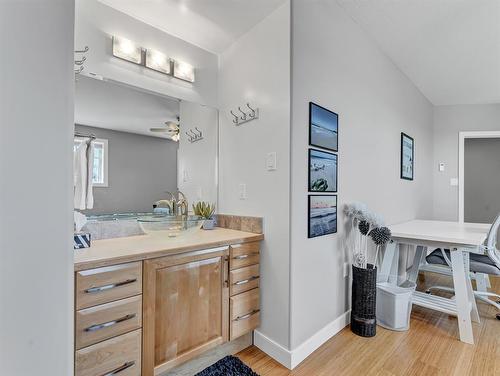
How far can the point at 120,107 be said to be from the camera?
188 centimetres

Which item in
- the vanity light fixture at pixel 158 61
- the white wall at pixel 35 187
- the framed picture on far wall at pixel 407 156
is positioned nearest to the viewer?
the white wall at pixel 35 187

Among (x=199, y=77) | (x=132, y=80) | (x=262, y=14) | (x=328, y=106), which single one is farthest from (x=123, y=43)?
(x=328, y=106)

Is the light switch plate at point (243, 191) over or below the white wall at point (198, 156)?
below

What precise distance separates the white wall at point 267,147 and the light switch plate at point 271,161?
0.03 m

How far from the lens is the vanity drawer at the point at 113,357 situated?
118 centimetres

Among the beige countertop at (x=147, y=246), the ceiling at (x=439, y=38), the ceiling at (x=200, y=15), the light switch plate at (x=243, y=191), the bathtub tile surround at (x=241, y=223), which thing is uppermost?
the ceiling at (x=439, y=38)

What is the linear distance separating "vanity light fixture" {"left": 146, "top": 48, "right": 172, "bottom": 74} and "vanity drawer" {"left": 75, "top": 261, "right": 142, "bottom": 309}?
1.43 meters

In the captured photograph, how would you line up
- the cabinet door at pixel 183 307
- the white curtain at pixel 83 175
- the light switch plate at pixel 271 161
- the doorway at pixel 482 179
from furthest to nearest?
the doorway at pixel 482 179 < the light switch plate at pixel 271 161 < the white curtain at pixel 83 175 < the cabinet door at pixel 183 307

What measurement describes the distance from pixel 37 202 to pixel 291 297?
5.08 feet

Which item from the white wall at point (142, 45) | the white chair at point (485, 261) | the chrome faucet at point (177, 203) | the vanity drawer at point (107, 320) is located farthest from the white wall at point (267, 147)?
the white chair at point (485, 261)

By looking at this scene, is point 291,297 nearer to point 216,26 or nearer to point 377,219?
point 377,219

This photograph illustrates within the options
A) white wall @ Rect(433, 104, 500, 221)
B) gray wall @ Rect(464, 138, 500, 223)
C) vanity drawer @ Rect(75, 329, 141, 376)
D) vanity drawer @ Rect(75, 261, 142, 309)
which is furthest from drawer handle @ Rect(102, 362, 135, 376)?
gray wall @ Rect(464, 138, 500, 223)

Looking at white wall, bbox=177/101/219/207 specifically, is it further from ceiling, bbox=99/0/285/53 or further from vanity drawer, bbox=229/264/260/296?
vanity drawer, bbox=229/264/260/296

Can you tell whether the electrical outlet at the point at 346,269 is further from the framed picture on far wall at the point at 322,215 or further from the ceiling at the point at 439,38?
the ceiling at the point at 439,38
